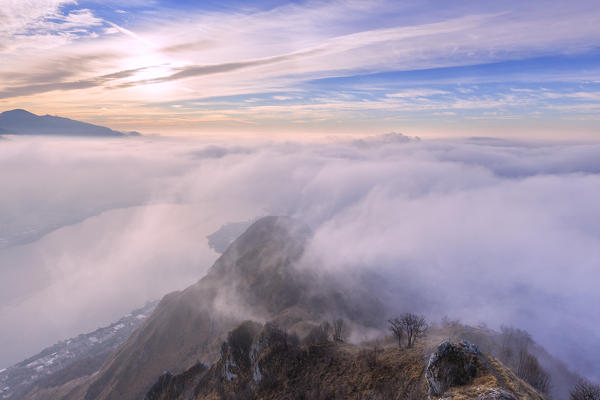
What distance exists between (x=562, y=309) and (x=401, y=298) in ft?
287

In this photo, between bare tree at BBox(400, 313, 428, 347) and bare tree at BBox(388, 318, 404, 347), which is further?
bare tree at BBox(388, 318, 404, 347)

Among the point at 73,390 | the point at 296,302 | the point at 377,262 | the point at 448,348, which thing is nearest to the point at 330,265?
the point at 296,302

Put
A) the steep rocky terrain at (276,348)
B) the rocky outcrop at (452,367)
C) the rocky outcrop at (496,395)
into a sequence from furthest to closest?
the steep rocky terrain at (276,348)
the rocky outcrop at (452,367)
the rocky outcrop at (496,395)

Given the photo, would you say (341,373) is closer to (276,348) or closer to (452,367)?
(276,348)

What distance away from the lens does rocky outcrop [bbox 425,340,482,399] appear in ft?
75.4

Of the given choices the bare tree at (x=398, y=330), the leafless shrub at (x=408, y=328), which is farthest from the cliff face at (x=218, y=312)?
the bare tree at (x=398, y=330)

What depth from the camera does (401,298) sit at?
115250mm

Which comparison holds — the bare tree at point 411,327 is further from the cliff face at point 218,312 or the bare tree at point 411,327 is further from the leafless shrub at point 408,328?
the cliff face at point 218,312

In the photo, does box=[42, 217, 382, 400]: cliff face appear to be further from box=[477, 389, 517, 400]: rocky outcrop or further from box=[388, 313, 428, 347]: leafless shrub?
box=[477, 389, 517, 400]: rocky outcrop

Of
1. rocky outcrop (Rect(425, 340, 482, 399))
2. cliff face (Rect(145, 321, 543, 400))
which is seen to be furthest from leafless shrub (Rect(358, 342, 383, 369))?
rocky outcrop (Rect(425, 340, 482, 399))

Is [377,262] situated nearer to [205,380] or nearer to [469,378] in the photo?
[205,380]

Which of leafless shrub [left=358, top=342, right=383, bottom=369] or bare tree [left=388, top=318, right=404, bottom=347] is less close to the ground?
leafless shrub [left=358, top=342, right=383, bottom=369]

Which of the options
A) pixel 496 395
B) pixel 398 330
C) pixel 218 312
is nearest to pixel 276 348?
pixel 398 330

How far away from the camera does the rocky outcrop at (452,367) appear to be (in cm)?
2297
